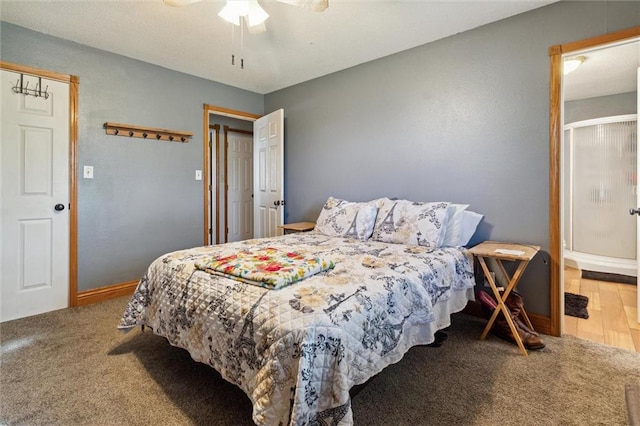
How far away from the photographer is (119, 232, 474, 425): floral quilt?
113 cm

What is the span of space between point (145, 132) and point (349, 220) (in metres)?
2.40

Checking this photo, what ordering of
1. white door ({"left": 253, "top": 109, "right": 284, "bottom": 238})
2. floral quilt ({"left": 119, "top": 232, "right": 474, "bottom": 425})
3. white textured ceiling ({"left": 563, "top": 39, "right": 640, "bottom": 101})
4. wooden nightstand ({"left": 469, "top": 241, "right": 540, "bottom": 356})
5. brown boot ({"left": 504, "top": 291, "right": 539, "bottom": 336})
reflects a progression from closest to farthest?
floral quilt ({"left": 119, "top": 232, "right": 474, "bottom": 425}) < wooden nightstand ({"left": 469, "top": 241, "right": 540, "bottom": 356}) < brown boot ({"left": 504, "top": 291, "right": 539, "bottom": 336}) < white textured ceiling ({"left": 563, "top": 39, "right": 640, "bottom": 101}) < white door ({"left": 253, "top": 109, "right": 284, "bottom": 238})

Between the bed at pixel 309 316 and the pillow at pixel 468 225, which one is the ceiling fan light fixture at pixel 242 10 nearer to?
the bed at pixel 309 316

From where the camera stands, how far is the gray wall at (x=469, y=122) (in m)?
2.39

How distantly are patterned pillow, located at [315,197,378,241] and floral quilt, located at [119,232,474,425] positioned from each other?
23.7 inches

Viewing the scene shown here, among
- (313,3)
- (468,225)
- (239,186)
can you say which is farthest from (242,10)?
(239,186)

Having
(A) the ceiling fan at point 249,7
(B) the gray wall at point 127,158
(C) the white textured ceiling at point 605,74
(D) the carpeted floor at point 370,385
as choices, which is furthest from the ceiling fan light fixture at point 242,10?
(C) the white textured ceiling at point 605,74

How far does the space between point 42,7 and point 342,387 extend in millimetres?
3345

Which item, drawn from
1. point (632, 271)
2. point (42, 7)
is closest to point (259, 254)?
point (42, 7)

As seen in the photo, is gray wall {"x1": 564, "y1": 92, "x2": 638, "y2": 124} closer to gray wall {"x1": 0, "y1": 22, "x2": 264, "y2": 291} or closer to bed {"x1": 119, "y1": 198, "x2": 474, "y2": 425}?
bed {"x1": 119, "y1": 198, "x2": 474, "y2": 425}

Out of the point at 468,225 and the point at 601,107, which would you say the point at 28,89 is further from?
the point at 601,107

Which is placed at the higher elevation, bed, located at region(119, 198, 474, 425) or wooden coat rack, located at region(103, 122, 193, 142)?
wooden coat rack, located at region(103, 122, 193, 142)

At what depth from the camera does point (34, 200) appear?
275cm

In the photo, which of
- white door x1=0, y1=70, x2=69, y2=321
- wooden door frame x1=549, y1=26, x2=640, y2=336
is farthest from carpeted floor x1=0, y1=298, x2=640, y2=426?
white door x1=0, y1=70, x2=69, y2=321
